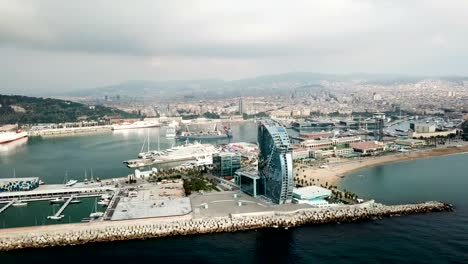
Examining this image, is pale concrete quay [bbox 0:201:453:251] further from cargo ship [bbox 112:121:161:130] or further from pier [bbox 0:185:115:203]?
cargo ship [bbox 112:121:161:130]

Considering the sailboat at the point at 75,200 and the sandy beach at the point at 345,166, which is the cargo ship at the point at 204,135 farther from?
the sailboat at the point at 75,200

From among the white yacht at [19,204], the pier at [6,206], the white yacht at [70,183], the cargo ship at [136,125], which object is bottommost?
the white yacht at [19,204]

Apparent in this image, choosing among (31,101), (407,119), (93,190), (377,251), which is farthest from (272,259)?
(31,101)

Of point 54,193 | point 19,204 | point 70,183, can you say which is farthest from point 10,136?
point 19,204

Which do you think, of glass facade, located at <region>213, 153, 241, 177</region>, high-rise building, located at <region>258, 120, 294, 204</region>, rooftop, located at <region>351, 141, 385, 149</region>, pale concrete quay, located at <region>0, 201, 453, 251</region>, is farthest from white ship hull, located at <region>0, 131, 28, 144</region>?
high-rise building, located at <region>258, 120, 294, 204</region>

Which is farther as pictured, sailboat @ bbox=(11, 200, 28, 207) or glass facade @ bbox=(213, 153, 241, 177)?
glass facade @ bbox=(213, 153, 241, 177)

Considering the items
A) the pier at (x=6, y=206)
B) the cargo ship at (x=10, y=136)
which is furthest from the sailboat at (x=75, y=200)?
the cargo ship at (x=10, y=136)
